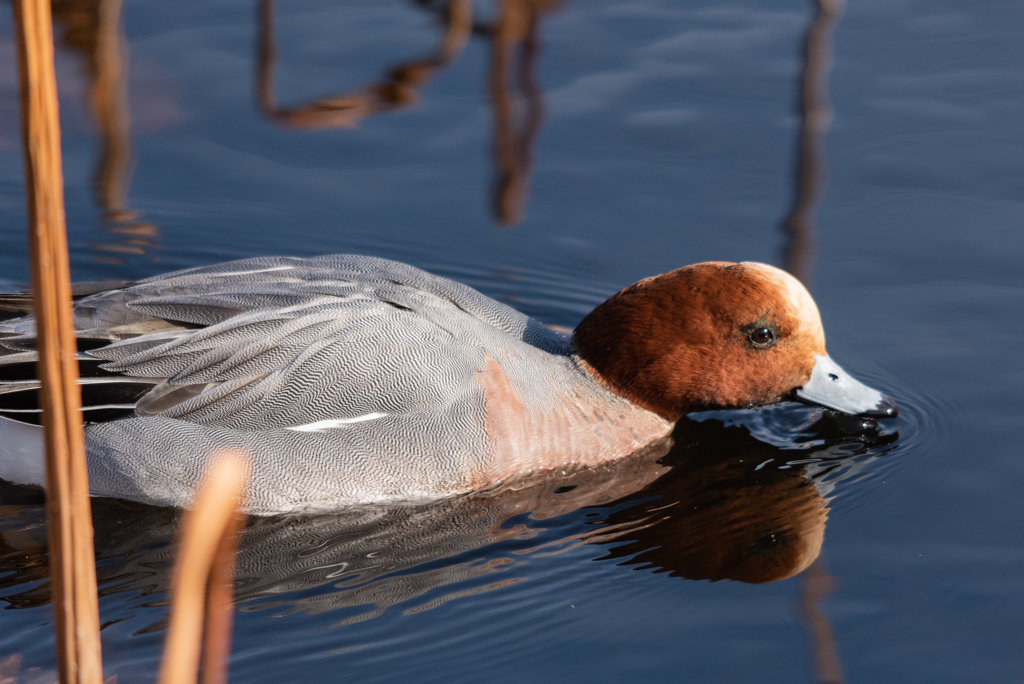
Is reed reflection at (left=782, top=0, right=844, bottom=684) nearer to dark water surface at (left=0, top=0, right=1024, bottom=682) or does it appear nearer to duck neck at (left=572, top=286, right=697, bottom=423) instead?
dark water surface at (left=0, top=0, right=1024, bottom=682)

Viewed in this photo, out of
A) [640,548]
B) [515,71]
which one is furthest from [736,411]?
[515,71]

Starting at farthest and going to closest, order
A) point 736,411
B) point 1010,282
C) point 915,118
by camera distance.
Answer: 1. point 915,118
2. point 1010,282
3. point 736,411

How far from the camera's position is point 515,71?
738 centimetres

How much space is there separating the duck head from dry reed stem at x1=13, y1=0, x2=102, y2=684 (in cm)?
323

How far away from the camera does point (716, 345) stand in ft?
15.4

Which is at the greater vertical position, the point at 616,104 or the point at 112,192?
the point at 616,104

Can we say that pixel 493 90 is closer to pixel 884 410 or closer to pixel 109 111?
pixel 109 111

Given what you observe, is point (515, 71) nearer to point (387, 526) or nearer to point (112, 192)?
point (112, 192)

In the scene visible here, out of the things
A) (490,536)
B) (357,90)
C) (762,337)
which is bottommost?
(490,536)

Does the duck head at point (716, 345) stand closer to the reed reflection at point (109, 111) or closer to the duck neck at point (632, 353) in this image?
the duck neck at point (632, 353)

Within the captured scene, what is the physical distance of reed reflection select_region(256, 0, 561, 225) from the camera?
662 cm

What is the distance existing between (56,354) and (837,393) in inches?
150

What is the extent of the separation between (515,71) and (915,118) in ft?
8.23

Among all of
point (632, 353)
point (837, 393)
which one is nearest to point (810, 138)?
point (837, 393)
